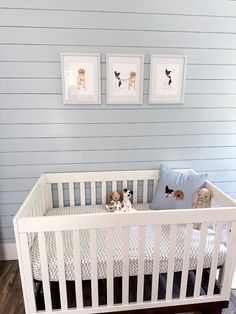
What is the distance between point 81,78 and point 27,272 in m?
1.36

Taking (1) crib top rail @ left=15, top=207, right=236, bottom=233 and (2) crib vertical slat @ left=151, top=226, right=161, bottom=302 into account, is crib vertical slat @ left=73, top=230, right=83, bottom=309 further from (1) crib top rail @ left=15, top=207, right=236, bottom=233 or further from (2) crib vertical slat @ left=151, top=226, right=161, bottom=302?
(2) crib vertical slat @ left=151, top=226, right=161, bottom=302

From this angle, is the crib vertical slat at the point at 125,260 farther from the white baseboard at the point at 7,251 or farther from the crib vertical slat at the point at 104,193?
the white baseboard at the point at 7,251

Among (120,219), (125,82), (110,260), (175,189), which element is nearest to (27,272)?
(110,260)

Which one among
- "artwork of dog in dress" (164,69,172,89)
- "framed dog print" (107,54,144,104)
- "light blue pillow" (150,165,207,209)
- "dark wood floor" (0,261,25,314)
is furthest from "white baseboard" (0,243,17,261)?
"artwork of dog in dress" (164,69,172,89)

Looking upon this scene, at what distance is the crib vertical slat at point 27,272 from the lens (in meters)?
1.28

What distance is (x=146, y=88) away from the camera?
75.3 inches

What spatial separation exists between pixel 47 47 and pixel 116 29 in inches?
20.9

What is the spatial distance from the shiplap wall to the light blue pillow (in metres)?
0.19

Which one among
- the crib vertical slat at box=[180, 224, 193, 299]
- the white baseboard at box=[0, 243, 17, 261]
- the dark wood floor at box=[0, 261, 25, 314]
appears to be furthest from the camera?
the white baseboard at box=[0, 243, 17, 261]

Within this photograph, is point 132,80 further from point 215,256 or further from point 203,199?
point 215,256

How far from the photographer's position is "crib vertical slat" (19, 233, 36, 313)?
1.28 m

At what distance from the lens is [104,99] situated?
189 centimetres

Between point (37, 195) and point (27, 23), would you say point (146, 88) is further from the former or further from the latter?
point (37, 195)

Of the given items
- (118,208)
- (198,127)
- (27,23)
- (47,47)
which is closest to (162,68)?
(198,127)
